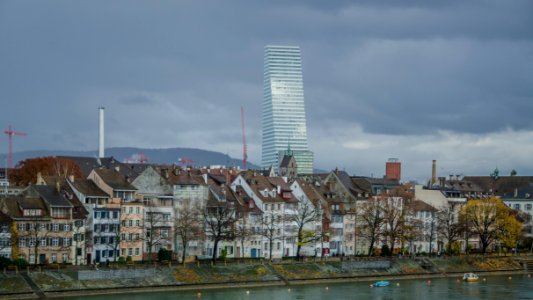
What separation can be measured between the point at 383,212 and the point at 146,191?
49.0 meters

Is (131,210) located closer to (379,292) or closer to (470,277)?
(379,292)

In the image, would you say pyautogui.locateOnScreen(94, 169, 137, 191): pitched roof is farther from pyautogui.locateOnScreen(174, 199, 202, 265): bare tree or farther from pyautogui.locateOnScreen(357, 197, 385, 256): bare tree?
pyautogui.locateOnScreen(357, 197, 385, 256): bare tree

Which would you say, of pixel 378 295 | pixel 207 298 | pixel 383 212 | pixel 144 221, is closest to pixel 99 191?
pixel 144 221

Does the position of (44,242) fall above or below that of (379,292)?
above

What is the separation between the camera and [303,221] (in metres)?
184

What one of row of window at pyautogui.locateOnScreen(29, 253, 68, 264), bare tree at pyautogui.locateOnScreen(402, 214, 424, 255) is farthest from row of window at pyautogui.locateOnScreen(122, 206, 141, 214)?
bare tree at pyautogui.locateOnScreen(402, 214, 424, 255)

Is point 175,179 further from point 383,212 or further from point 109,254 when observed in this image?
point 383,212

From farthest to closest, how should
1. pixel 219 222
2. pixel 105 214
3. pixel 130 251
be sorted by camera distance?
pixel 219 222
pixel 130 251
pixel 105 214

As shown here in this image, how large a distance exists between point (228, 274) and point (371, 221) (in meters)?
45.9

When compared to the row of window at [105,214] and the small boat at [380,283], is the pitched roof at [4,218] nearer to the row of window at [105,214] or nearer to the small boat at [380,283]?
the row of window at [105,214]

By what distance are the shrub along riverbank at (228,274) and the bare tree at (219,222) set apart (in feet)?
23.2

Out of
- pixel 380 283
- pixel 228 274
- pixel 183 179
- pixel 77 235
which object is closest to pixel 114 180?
pixel 77 235

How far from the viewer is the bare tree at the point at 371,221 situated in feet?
613

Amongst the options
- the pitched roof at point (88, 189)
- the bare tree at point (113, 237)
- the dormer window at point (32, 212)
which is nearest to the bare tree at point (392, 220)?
the bare tree at point (113, 237)
